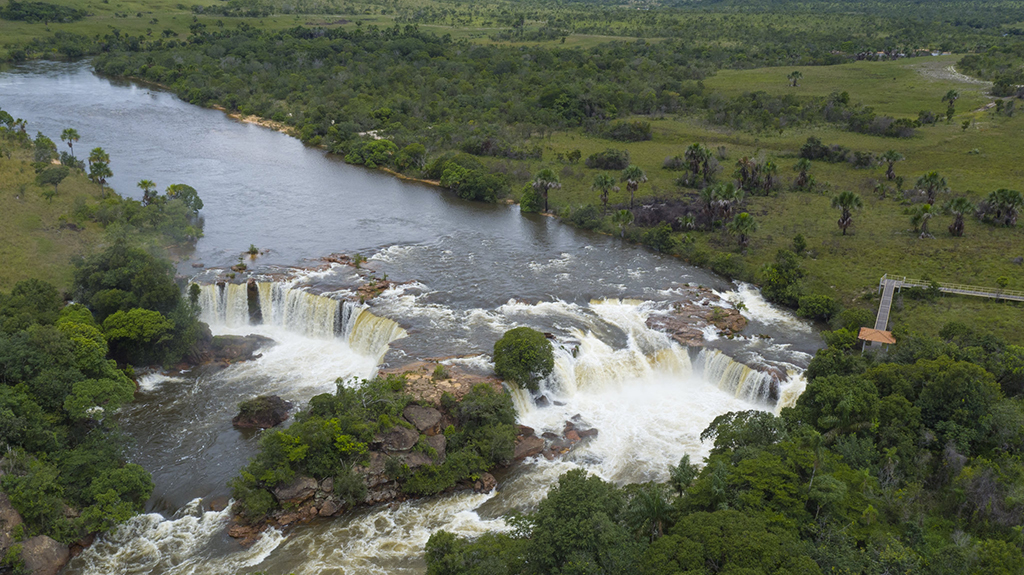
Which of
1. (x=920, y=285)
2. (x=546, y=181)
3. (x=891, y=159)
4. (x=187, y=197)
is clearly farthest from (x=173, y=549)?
(x=891, y=159)

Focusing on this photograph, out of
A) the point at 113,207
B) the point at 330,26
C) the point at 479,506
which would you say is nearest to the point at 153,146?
the point at 113,207

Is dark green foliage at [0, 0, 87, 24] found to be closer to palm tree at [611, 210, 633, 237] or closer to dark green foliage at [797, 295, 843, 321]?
palm tree at [611, 210, 633, 237]

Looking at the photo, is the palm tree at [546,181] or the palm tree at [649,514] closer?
the palm tree at [649,514]

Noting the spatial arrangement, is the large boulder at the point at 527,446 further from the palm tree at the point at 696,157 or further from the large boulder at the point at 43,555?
the palm tree at the point at 696,157

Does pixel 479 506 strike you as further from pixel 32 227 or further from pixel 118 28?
pixel 118 28

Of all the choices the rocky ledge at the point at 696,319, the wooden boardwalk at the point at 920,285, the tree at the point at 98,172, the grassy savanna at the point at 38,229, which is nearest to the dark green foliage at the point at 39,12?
the grassy savanna at the point at 38,229

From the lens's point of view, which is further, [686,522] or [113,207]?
[113,207]

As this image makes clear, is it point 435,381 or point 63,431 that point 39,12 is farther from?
point 435,381
